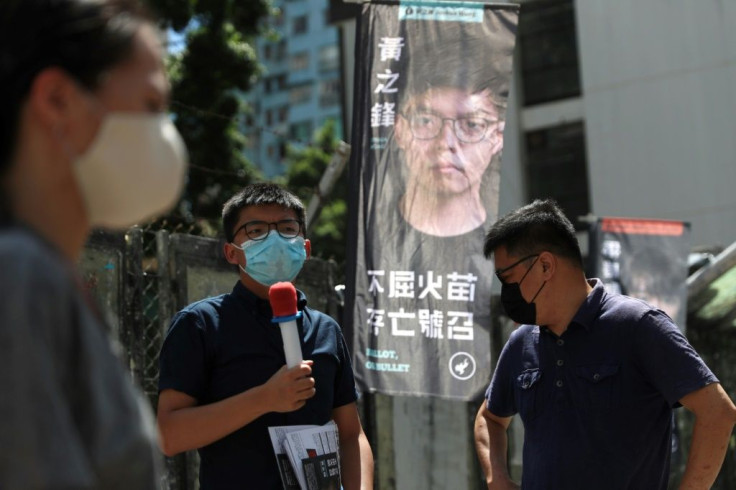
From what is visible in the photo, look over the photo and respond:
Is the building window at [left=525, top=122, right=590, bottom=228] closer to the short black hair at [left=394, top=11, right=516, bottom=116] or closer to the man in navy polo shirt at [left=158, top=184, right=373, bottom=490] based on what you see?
the short black hair at [left=394, top=11, right=516, bottom=116]

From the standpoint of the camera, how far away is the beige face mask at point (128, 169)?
1.72m

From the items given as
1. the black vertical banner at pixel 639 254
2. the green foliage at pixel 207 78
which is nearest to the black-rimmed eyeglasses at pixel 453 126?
the black vertical banner at pixel 639 254

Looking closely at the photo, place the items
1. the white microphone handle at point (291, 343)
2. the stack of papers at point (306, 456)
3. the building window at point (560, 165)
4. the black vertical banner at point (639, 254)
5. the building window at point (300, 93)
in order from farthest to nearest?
1. the building window at point (300, 93)
2. the building window at point (560, 165)
3. the black vertical banner at point (639, 254)
4. the stack of papers at point (306, 456)
5. the white microphone handle at point (291, 343)

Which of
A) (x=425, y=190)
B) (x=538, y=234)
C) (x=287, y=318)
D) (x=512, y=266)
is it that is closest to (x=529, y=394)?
(x=512, y=266)

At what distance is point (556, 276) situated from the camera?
4457 millimetres

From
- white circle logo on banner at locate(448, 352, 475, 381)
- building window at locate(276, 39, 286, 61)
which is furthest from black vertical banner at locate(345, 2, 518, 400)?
building window at locate(276, 39, 286, 61)

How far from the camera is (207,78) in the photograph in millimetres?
20203

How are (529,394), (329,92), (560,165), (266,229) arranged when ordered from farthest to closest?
1. (329,92)
2. (560,165)
3. (529,394)
4. (266,229)

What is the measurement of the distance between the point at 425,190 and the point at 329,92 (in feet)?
224

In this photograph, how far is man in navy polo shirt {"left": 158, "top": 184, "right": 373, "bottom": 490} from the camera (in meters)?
3.61

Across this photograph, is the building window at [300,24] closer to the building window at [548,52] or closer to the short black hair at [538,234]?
the building window at [548,52]

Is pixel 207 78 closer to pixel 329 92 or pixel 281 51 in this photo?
pixel 329 92

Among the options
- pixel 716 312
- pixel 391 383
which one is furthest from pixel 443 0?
pixel 716 312

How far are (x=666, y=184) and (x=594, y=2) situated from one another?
14.1ft
